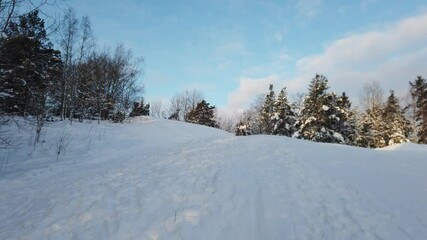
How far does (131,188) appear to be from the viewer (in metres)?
8.97

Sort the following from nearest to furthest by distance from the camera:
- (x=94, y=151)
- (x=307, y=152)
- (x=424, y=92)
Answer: (x=307, y=152) → (x=94, y=151) → (x=424, y=92)

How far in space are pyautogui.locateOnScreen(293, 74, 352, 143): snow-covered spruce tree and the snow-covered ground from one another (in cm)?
2064

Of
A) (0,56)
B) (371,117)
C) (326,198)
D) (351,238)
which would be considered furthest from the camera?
(371,117)

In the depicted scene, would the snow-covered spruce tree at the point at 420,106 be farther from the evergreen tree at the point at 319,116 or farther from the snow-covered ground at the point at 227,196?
the snow-covered ground at the point at 227,196

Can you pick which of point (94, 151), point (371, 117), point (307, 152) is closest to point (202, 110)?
point (371, 117)

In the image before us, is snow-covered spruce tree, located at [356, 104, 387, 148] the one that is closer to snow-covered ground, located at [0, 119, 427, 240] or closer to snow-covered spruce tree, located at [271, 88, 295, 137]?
snow-covered spruce tree, located at [271, 88, 295, 137]

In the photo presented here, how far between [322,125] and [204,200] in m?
27.7

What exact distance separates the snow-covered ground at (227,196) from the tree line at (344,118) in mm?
21204

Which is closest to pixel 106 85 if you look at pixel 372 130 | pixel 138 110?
pixel 138 110

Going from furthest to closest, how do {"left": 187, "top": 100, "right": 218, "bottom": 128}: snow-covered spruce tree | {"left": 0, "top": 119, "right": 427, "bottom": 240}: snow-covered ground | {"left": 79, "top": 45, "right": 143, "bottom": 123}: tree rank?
{"left": 187, "top": 100, "right": 218, "bottom": 128}: snow-covered spruce tree → {"left": 79, "top": 45, "right": 143, "bottom": 123}: tree → {"left": 0, "top": 119, "right": 427, "bottom": 240}: snow-covered ground

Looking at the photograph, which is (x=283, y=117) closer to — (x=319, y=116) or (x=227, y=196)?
(x=319, y=116)

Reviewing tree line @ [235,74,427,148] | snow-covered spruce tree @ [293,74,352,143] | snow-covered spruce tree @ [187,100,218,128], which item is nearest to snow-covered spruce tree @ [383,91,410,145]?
tree line @ [235,74,427,148]

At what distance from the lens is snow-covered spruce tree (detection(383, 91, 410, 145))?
40.6 meters

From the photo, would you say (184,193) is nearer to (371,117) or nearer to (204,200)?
(204,200)
